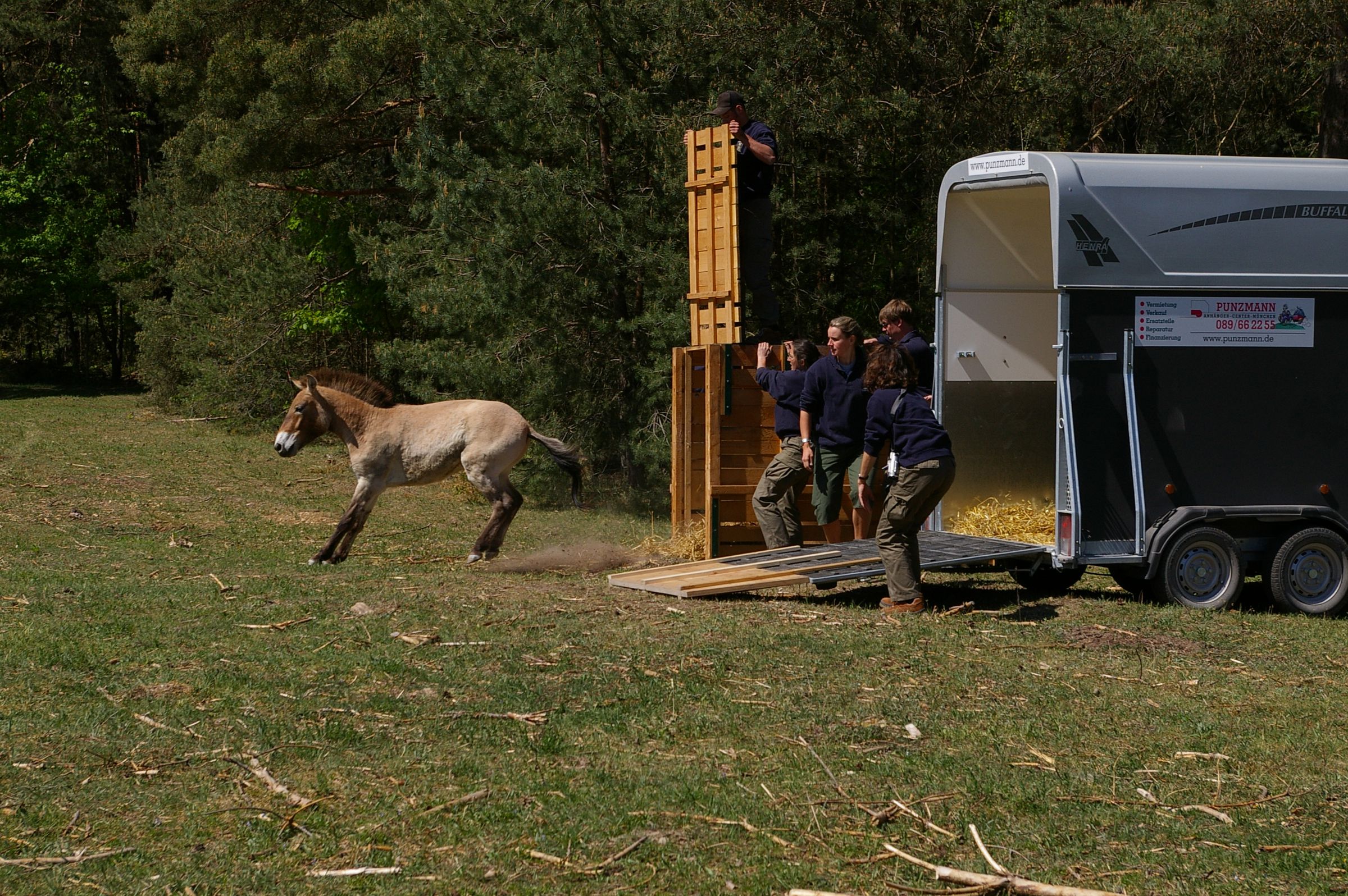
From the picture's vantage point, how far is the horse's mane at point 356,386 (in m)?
13.5

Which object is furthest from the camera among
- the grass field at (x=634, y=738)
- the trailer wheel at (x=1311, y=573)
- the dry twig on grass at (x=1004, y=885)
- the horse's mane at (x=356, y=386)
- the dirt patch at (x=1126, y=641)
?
the horse's mane at (x=356, y=386)

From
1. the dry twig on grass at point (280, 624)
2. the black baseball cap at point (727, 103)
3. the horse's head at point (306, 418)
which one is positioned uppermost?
the black baseball cap at point (727, 103)

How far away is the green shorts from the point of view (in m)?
11.4

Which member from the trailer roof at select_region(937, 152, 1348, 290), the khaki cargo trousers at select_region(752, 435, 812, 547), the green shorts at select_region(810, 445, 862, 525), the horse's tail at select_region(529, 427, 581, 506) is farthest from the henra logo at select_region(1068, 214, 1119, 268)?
the horse's tail at select_region(529, 427, 581, 506)

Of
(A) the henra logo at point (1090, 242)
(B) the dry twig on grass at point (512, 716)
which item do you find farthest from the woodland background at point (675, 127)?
(B) the dry twig on grass at point (512, 716)

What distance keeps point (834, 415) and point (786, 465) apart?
85cm

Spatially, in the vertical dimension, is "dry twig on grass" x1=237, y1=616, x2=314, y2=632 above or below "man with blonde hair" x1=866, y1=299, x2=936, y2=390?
below

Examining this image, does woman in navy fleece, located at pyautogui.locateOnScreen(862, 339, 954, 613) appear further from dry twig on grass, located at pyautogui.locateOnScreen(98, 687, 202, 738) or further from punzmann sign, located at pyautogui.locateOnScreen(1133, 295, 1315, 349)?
dry twig on grass, located at pyautogui.locateOnScreen(98, 687, 202, 738)

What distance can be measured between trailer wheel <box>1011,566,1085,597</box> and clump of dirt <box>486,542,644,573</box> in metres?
3.67

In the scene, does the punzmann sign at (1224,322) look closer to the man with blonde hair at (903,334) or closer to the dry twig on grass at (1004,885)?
the man with blonde hair at (903,334)

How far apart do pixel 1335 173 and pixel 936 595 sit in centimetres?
479

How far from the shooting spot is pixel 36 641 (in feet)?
27.6

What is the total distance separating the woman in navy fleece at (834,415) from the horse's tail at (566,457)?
317cm

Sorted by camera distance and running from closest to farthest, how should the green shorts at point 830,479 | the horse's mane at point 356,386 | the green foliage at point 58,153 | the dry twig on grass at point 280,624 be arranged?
the dry twig on grass at point 280,624
the green shorts at point 830,479
the horse's mane at point 356,386
the green foliage at point 58,153
